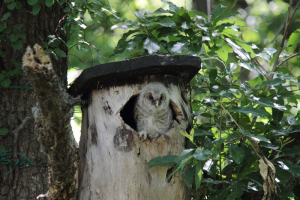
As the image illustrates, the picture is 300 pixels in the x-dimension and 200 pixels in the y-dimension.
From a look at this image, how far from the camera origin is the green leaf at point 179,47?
2.74m

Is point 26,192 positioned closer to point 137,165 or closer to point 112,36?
point 137,165

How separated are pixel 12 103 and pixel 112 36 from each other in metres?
3.38

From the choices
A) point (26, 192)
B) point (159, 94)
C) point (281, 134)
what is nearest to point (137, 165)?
point (159, 94)

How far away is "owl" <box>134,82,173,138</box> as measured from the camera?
255cm

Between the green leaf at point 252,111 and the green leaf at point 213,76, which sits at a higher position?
the green leaf at point 213,76

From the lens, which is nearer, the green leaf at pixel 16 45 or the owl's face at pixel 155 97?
the owl's face at pixel 155 97

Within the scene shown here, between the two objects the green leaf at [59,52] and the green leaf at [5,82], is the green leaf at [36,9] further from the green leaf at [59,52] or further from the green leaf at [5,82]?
the green leaf at [5,82]

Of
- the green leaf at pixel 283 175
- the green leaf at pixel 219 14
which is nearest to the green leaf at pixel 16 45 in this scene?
the green leaf at pixel 219 14

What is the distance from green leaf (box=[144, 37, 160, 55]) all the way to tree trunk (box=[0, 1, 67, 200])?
74 centimetres

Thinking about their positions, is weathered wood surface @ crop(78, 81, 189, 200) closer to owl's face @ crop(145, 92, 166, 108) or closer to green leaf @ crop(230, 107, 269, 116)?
owl's face @ crop(145, 92, 166, 108)

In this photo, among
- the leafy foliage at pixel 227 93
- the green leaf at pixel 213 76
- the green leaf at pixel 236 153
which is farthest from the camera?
the green leaf at pixel 213 76

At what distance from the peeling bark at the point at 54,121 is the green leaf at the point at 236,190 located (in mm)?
983

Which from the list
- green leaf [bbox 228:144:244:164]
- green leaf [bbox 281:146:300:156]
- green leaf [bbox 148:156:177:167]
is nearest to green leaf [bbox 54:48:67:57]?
green leaf [bbox 148:156:177:167]

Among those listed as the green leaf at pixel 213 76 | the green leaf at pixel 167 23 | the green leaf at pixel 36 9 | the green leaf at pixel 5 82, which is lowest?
the green leaf at pixel 5 82
